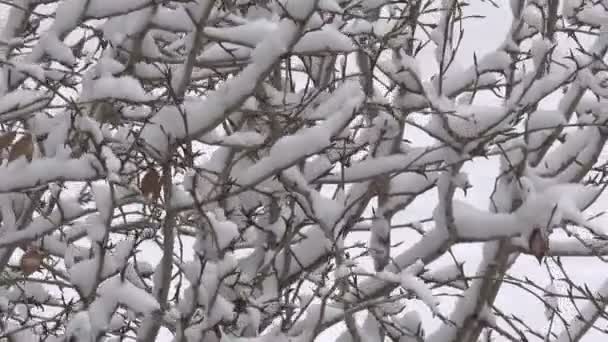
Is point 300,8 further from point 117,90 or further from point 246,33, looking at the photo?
point 117,90

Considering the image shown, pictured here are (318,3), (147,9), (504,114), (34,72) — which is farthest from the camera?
(147,9)

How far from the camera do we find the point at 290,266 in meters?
2.98

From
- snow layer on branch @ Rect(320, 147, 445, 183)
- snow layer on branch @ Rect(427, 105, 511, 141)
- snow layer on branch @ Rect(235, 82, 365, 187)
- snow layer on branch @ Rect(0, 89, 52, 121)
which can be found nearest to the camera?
snow layer on branch @ Rect(235, 82, 365, 187)

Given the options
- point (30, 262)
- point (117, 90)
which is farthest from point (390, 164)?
point (30, 262)

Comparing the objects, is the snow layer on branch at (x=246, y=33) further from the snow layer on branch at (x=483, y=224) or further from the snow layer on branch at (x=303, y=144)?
the snow layer on branch at (x=483, y=224)

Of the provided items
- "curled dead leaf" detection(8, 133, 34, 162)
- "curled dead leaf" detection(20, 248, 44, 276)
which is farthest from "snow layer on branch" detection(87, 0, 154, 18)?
"curled dead leaf" detection(20, 248, 44, 276)

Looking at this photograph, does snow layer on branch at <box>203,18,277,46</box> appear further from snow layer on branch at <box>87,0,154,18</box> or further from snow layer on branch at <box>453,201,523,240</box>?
snow layer on branch at <box>453,201,523,240</box>

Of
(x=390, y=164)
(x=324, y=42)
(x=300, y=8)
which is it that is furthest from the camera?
(x=390, y=164)

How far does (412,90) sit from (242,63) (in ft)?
1.93

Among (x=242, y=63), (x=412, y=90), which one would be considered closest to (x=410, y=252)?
(x=412, y=90)

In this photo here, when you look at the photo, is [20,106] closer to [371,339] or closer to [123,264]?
[123,264]

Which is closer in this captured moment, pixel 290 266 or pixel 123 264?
pixel 123 264

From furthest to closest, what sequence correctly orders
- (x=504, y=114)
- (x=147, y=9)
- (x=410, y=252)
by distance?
(x=410, y=252) → (x=147, y=9) → (x=504, y=114)

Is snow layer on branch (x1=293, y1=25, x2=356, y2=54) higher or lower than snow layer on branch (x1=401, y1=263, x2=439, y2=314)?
below
